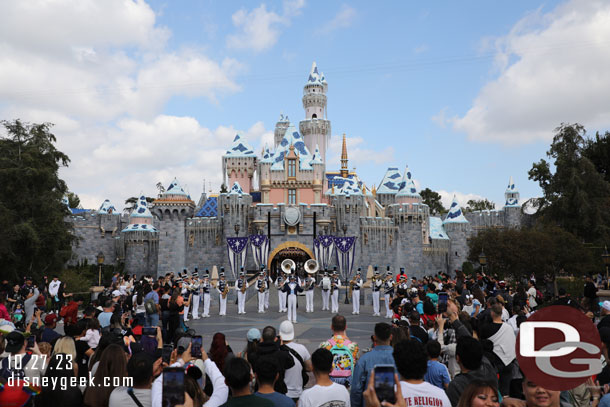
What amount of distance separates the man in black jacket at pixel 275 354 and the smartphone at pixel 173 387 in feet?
6.21

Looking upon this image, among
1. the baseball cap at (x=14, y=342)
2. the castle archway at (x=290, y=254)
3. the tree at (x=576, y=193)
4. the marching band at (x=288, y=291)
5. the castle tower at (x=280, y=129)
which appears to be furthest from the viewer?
the castle tower at (x=280, y=129)

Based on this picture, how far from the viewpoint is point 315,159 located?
44.5 m

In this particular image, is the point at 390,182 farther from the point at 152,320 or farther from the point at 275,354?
the point at 275,354

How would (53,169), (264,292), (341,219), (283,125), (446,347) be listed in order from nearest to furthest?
(446,347) < (264,292) < (53,169) < (341,219) < (283,125)

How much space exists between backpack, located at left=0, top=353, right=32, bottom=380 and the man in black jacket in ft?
7.57

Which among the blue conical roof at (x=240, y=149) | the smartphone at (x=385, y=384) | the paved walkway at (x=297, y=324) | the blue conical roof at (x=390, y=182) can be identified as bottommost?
the paved walkway at (x=297, y=324)

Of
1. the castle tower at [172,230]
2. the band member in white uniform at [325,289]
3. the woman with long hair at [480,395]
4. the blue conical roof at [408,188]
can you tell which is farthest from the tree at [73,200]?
the woman with long hair at [480,395]

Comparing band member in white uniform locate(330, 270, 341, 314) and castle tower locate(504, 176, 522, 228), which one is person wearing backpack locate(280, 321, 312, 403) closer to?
band member in white uniform locate(330, 270, 341, 314)

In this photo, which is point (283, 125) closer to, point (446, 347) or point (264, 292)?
point (264, 292)

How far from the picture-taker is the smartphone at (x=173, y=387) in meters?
2.95

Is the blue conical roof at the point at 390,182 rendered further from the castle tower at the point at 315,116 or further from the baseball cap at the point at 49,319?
the baseball cap at the point at 49,319

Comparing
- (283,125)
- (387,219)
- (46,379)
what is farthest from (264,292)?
(283,125)

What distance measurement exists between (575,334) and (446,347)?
331 cm

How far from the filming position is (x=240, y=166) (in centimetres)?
4816
